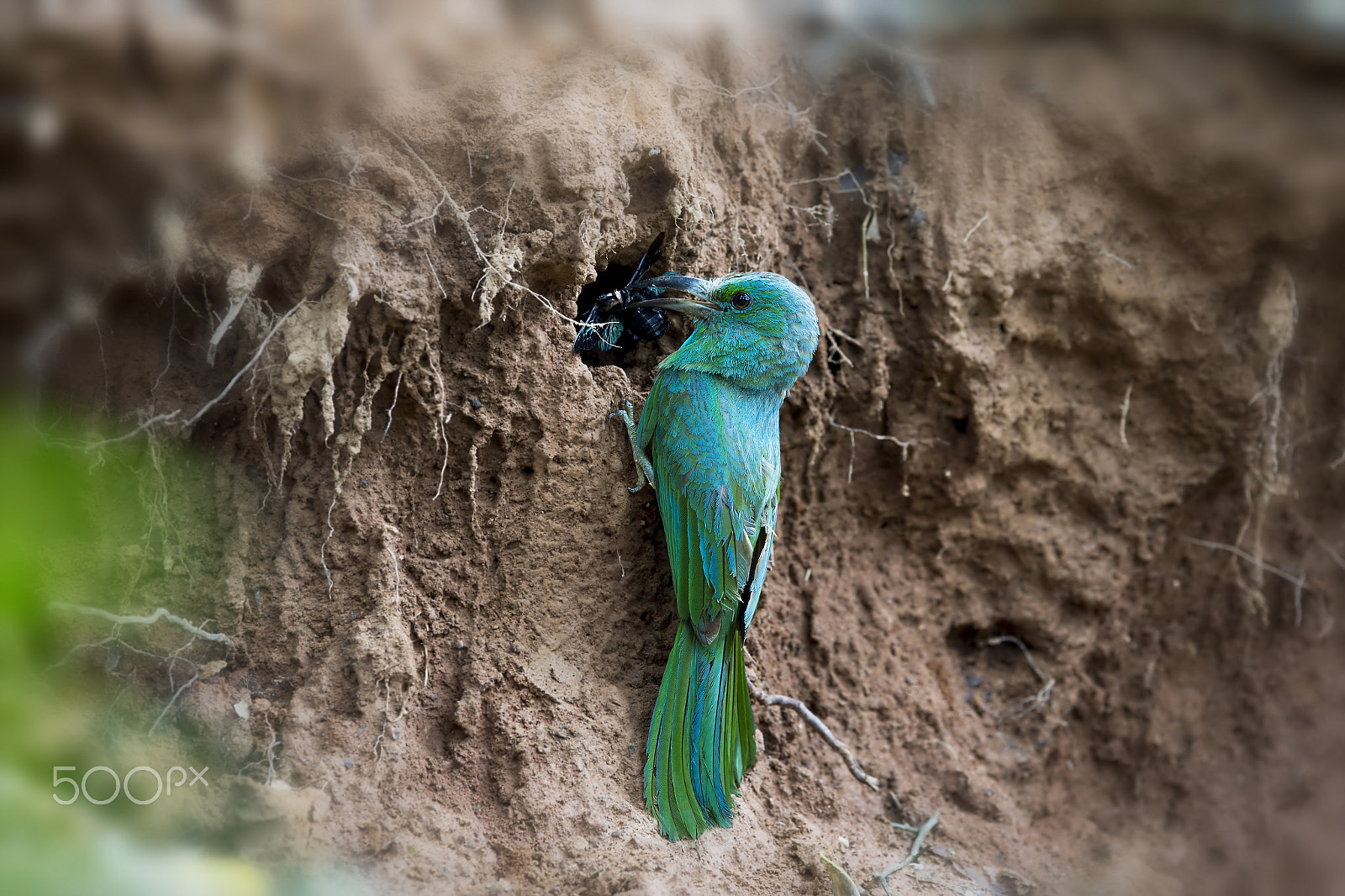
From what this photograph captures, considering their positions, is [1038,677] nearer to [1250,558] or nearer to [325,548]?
[1250,558]

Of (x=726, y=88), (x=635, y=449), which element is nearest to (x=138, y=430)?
(x=635, y=449)

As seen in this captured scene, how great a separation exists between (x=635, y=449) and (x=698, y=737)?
3.54ft

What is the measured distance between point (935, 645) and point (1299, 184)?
8.91 feet

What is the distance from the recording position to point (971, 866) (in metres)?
3.81

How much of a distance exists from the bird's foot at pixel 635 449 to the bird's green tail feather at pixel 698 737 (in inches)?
22.5

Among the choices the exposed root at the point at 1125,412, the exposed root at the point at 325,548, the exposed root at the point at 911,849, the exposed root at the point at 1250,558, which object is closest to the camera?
the exposed root at the point at 325,548

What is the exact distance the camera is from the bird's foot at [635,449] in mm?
3500

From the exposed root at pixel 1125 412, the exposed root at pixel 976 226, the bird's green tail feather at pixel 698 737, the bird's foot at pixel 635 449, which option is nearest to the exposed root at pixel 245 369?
the bird's foot at pixel 635 449

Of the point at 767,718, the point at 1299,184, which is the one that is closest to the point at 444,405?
the point at 767,718

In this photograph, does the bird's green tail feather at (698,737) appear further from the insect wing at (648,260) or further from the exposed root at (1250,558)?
the exposed root at (1250,558)

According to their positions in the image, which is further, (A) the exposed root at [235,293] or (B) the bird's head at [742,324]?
(B) the bird's head at [742,324]

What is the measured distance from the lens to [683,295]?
353 centimetres

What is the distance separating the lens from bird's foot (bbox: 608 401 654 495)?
11.5 feet

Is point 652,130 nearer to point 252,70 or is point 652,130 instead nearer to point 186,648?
point 252,70
